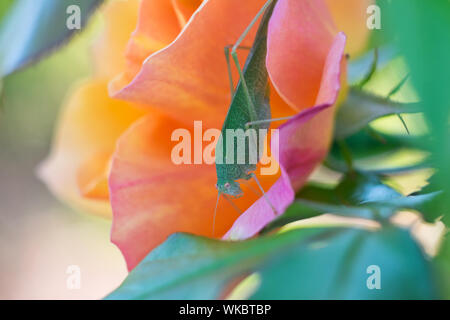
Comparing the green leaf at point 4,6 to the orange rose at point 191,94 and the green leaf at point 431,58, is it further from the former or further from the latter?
the green leaf at point 431,58

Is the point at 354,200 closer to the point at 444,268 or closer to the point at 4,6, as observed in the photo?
the point at 444,268

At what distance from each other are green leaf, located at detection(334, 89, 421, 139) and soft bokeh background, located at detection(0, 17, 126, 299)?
0.10m

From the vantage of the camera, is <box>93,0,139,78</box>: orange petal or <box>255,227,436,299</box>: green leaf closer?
<box>255,227,436,299</box>: green leaf

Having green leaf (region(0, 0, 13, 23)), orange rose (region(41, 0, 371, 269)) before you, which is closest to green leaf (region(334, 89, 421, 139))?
orange rose (region(41, 0, 371, 269))

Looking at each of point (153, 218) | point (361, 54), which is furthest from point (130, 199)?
point (361, 54)

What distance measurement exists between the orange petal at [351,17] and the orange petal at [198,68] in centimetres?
7

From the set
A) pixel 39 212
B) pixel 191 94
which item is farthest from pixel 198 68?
pixel 39 212

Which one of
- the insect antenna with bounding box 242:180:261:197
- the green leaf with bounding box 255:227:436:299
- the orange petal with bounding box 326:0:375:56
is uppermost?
the orange petal with bounding box 326:0:375:56

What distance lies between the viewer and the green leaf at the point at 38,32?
0.52ft

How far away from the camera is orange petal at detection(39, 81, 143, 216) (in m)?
0.22

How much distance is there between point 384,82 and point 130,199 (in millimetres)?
109

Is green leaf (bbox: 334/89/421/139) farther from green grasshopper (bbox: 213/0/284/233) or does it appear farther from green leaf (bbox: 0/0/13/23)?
green leaf (bbox: 0/0/13/23)

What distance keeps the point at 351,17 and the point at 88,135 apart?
0.43ft

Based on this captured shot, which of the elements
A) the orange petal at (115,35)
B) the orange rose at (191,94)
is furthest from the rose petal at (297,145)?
the orange petal at (115,35)
